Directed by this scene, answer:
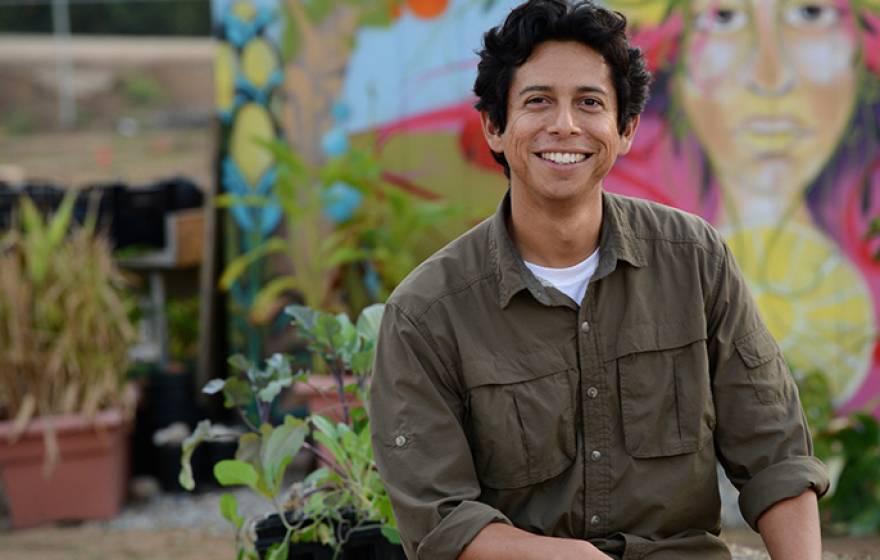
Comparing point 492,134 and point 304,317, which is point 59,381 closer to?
point 304,317

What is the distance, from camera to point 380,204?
237 inches

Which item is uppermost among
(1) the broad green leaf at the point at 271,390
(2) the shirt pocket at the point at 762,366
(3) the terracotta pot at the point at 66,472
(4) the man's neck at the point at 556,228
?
(4) the man's neck at the point at 556,228

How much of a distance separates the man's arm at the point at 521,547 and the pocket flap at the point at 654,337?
381mm

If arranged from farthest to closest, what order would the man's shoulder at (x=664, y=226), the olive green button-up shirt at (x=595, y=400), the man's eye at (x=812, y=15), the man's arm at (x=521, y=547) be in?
the man's eye at (x=812, y=15)
the man's shoulder at (x=664, y=226)
the olive green button-up shirt at (x=595, y=400)
the man's arm at (x=521, y=547)

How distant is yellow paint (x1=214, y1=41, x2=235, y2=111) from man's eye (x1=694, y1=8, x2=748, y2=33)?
2.19 meters

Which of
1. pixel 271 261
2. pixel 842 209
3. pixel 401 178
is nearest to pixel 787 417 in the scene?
pixel 842 209

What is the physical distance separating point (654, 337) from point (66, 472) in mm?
3931

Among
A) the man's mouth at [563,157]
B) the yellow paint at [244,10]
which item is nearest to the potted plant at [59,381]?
the yellow paint at [244,10]

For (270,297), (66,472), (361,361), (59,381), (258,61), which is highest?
(258,61)

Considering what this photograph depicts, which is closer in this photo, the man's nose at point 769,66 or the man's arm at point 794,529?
the man's arm at point 794,529

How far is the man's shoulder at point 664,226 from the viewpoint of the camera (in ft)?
8.63

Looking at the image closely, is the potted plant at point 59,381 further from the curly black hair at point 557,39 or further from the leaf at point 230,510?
the curly black hair at point 557,39

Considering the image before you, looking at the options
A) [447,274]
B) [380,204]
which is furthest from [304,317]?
[380,204]

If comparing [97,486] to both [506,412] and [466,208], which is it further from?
[506,412]
